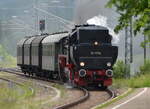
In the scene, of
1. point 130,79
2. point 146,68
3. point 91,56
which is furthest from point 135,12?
point 146,68

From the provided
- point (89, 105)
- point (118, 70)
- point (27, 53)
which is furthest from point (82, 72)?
point (27, 53)

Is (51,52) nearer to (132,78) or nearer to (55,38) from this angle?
(55,38)

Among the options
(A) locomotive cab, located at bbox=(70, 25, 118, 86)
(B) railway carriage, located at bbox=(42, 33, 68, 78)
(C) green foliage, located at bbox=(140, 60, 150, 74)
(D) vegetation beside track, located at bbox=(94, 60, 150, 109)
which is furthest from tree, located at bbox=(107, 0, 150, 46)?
(C) green foliage, located at bbox=(140, 60, 150, 74)

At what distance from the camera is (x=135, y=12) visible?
15406 mm

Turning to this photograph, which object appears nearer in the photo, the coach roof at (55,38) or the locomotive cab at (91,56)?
the locomotive cab at (91,56)

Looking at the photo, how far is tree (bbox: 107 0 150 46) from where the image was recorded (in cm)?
1454

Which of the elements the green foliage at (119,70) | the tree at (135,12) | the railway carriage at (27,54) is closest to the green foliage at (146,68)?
the green foliage at (119,70)

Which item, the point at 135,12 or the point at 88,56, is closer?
the point at 135,12

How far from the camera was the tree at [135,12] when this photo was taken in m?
14.5

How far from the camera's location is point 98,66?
26.9 meters

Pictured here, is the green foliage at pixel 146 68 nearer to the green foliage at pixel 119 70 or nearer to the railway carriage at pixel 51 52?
the green foliage at pixel 119 70

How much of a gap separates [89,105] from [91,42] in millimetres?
7542

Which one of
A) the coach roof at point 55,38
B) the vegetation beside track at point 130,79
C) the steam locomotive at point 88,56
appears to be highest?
the coach roof at point 55,38

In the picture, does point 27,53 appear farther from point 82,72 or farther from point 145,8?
point 145,8
